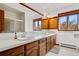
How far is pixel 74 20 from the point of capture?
4.80 feet

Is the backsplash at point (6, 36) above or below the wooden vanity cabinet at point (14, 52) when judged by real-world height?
above

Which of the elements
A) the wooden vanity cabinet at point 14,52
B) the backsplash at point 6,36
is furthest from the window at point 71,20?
the backsplash at point 6,36

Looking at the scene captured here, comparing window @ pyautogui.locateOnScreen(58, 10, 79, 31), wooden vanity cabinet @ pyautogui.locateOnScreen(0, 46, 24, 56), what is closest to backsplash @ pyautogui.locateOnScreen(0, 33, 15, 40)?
wooden vanity cabinet @ pyautogui.locateOnScreen(0, 46, 24, 56)

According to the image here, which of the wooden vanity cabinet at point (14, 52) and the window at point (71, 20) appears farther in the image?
the window at point (71, 20)

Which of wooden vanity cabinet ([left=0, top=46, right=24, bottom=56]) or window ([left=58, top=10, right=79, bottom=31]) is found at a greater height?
window ([left=58, top=10, right=79, bottom=31])

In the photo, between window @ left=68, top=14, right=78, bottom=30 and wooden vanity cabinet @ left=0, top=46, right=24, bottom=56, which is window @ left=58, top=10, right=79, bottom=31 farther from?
wooden vanity cabinet @ left=0, top=46, right=24, bottom=56

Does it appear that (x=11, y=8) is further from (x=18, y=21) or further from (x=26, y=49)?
(x=26, y=49)

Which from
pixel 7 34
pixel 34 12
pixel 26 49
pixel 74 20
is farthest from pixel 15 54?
pixel 34 12

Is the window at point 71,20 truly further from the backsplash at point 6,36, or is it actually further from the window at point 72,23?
the backsplash at point 6,36

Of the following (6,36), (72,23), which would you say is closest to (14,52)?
(6,36)

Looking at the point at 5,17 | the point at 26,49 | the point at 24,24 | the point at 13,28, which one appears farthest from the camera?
the point at 24,24

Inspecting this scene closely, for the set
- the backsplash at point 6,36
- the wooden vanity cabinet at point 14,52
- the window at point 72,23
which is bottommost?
the wooden vanity cabinet at point 14,52

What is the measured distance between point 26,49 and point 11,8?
737mm

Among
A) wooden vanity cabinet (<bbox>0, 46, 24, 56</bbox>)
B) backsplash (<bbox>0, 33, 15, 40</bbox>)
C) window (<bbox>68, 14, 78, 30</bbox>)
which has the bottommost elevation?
wooden vanity cabinet (<bbox>0, 46, 24, 56</bbox>)
